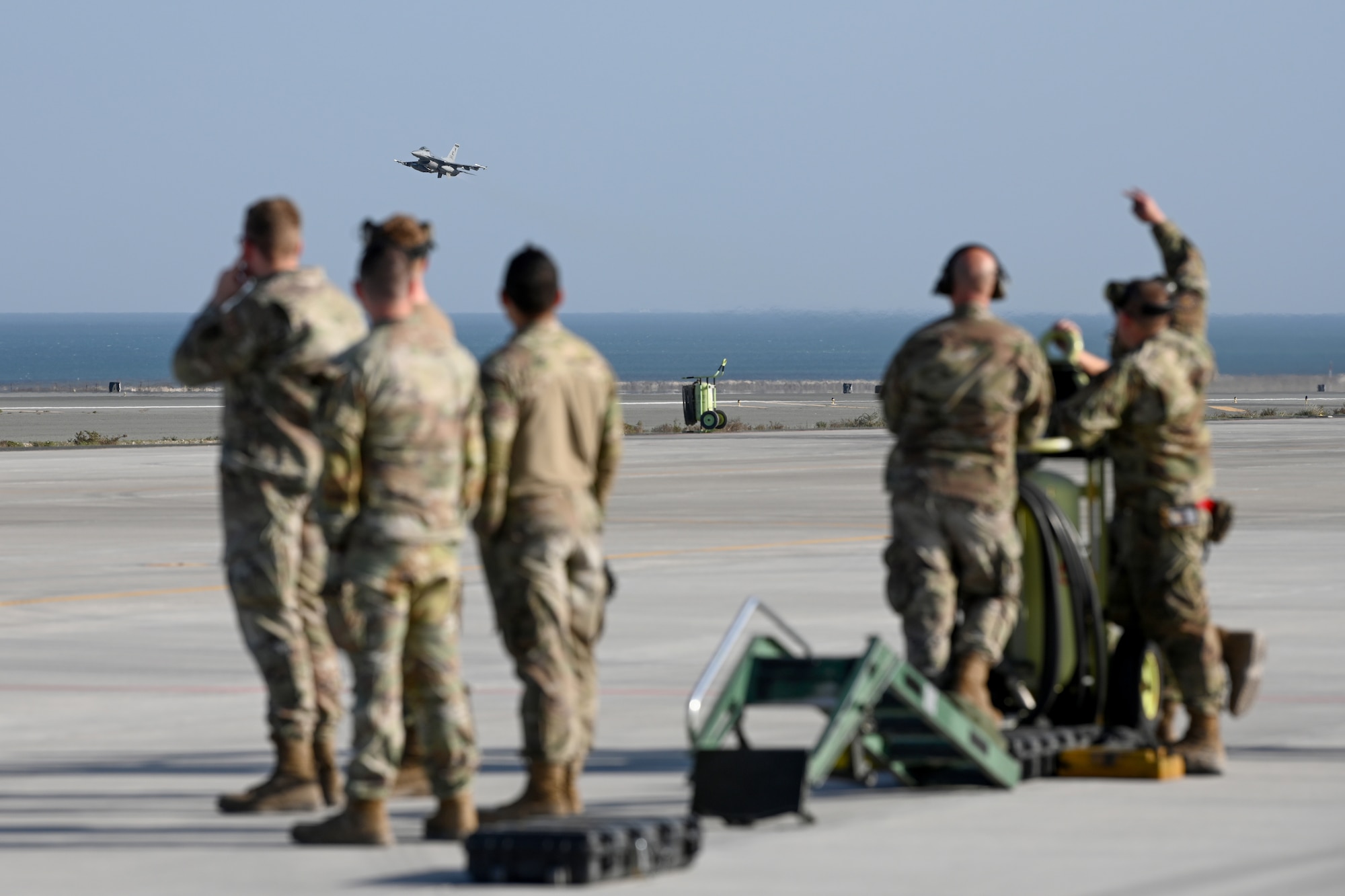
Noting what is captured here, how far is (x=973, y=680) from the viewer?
866cm

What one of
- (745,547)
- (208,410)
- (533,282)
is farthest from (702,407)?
(533,282)

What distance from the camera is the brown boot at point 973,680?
8.66m

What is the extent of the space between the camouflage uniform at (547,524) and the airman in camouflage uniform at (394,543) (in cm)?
22

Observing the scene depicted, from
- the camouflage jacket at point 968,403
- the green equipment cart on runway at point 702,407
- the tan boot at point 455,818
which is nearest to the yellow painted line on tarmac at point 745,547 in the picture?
the camouflage jacket at point 968,403

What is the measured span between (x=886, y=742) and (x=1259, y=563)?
1115 cm

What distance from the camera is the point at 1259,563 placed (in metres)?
19.0

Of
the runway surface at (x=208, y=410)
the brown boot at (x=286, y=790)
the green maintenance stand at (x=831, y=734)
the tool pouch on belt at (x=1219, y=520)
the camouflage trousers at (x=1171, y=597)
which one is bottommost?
the runway surface at (x=208, y=410)

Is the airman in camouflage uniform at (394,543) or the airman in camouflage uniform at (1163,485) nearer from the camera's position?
the airman in camouflage uniform at (394,543)

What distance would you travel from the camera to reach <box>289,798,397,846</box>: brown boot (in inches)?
298

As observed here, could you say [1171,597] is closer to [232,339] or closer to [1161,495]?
[1161,495]

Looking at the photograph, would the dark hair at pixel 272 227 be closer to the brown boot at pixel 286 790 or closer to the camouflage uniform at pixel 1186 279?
the brown boot at pixel 286 790

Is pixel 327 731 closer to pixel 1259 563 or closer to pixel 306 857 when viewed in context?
pixel 306 857

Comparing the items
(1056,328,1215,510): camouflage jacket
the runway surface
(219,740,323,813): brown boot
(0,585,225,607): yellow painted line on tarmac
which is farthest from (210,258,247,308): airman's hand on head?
the runway surface

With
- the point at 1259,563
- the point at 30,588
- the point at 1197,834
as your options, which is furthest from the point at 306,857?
the point at 1259,563
